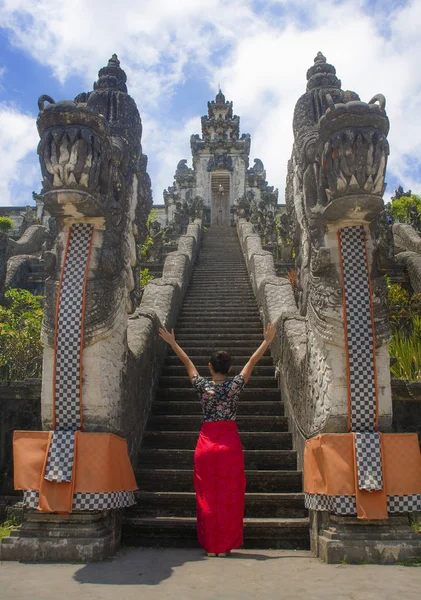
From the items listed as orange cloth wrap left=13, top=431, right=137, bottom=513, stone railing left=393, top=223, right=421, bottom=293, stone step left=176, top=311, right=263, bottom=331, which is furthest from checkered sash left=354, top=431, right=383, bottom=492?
stone railing left=393, top=223, right=421, bottom=293

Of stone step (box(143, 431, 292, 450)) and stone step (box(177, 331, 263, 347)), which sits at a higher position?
stone step (box(177, 331, 263, 347))

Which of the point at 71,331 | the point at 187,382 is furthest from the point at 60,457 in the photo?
the point at 187,382

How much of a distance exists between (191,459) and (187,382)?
162cm

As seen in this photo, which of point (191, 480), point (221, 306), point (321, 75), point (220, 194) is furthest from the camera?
point (220, 194)

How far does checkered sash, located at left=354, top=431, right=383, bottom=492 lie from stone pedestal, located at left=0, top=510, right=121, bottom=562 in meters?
1.90

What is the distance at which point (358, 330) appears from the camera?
4.50 m

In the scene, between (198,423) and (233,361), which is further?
(233,361)

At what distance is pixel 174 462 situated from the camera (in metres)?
5.61

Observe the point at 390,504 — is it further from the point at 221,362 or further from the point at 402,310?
the point at 402,310

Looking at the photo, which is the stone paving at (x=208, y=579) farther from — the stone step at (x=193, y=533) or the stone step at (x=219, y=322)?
the stone step at (x=219, y=322)

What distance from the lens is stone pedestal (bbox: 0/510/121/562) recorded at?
4.09 meters

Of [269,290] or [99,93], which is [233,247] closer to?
[269,290]

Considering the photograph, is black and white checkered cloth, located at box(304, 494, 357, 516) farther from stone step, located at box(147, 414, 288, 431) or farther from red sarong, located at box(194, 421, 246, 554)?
stone step, located at box(147, 414, 288, 431)

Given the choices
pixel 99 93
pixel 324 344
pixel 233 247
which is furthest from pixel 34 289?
pixel 324 344
